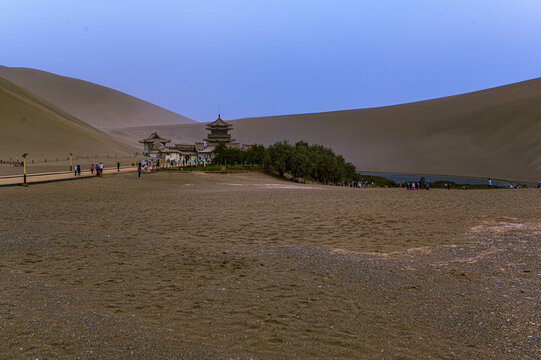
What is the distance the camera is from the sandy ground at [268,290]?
4.79 metres

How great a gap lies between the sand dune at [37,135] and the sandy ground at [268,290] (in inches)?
3342

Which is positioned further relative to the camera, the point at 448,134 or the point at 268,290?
the point at 448,134

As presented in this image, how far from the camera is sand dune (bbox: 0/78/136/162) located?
292 feet

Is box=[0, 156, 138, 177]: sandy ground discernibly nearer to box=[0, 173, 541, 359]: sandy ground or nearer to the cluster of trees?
the cluster of trees

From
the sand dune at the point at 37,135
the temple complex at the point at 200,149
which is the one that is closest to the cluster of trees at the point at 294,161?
the temple complex at the point at 200,149

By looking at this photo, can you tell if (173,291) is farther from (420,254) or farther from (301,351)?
(420,254)

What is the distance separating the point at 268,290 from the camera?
22.4ft

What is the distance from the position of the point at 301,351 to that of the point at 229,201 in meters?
16.6

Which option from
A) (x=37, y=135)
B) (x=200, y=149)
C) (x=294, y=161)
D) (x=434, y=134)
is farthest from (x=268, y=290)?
(x=434, y=134)

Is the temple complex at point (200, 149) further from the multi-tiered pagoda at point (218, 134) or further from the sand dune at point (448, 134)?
the sand dune at point (448, 134)

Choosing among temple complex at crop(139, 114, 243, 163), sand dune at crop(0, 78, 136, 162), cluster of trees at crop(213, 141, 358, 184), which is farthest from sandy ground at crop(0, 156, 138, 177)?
temple complex at crop(139, 114, 243, 163)

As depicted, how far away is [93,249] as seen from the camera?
970 cm

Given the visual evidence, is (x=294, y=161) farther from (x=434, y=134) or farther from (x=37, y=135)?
(x=434, y=134)

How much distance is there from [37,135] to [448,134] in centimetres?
12270
